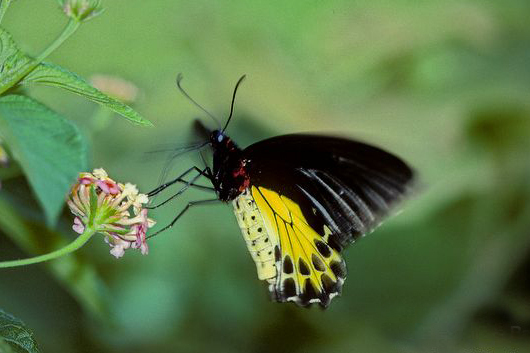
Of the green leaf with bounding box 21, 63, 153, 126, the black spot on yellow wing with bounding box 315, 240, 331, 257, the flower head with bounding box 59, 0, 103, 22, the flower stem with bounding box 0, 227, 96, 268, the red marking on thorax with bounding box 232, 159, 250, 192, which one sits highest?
the red marking on thorax with bounding box 232, 159, 250, 192

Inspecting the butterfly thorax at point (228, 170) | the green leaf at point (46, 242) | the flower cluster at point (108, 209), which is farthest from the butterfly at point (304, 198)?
the flower cluster at point (108, 209)

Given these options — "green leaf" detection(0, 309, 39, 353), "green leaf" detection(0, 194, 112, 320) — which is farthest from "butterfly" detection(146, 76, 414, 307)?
"green leaf" detection(0, 309, 39, 353)

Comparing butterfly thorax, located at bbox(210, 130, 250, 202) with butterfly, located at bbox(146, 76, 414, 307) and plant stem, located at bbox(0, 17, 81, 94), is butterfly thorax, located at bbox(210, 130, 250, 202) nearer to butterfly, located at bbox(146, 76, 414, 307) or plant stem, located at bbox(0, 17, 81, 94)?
butterfly, located at bbox(146, 76, 414, 307)

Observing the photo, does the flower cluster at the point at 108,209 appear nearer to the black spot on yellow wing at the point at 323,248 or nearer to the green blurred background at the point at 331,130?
the black spot on yellow wing at the point at 323,248

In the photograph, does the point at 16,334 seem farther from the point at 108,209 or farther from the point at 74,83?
the point at 74,83

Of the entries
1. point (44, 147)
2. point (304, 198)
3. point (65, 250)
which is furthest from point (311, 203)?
point (44, 147)

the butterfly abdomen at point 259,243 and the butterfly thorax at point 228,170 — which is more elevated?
the butterfly thorax at point 228,170
